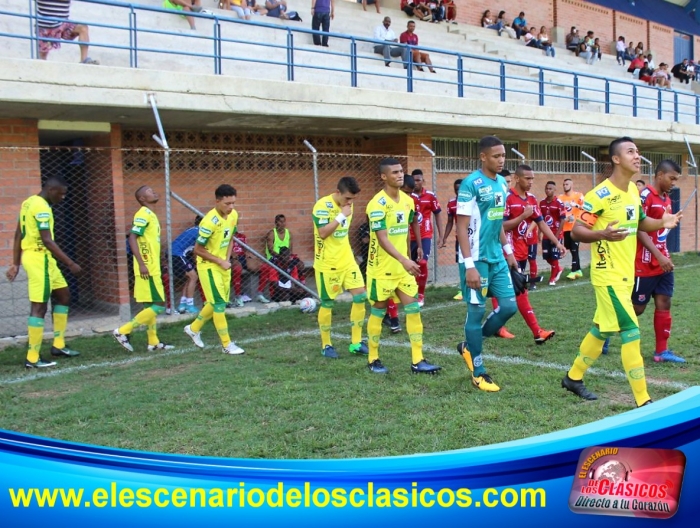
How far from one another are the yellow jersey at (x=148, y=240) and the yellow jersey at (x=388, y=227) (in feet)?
9.58

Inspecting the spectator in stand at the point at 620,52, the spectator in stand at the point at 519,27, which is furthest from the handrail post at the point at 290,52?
the spectator in stand at the point at 620,52

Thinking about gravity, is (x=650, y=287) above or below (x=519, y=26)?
below

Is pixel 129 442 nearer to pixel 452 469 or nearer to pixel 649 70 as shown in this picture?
pixel 452 469

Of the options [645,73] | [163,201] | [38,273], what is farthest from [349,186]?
[645,73]

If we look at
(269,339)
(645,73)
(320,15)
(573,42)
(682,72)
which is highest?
(573,42)

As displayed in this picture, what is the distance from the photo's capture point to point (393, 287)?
727 centimetres

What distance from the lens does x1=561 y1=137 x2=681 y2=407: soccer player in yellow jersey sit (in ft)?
17.5

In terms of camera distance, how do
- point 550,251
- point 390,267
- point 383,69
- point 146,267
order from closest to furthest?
point 390,267, point 146,267, point 550,251, point 383,69

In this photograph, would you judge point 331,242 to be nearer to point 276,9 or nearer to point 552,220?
point 552,220

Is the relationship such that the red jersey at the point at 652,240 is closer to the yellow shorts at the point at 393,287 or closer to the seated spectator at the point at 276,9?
the yellow shorts at the point at 393,287

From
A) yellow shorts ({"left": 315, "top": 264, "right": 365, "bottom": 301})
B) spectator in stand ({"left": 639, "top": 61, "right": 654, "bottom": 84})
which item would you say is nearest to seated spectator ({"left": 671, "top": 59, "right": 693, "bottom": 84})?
spectator in stand ({"left": 639, "top": 61, "right": 654, "bottom": 84})

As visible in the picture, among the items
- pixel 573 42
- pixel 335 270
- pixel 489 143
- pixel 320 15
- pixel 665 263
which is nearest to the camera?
pixel 489 143

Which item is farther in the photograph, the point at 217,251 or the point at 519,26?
the point at 519,26

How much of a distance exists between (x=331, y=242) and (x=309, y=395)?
2220 mm
